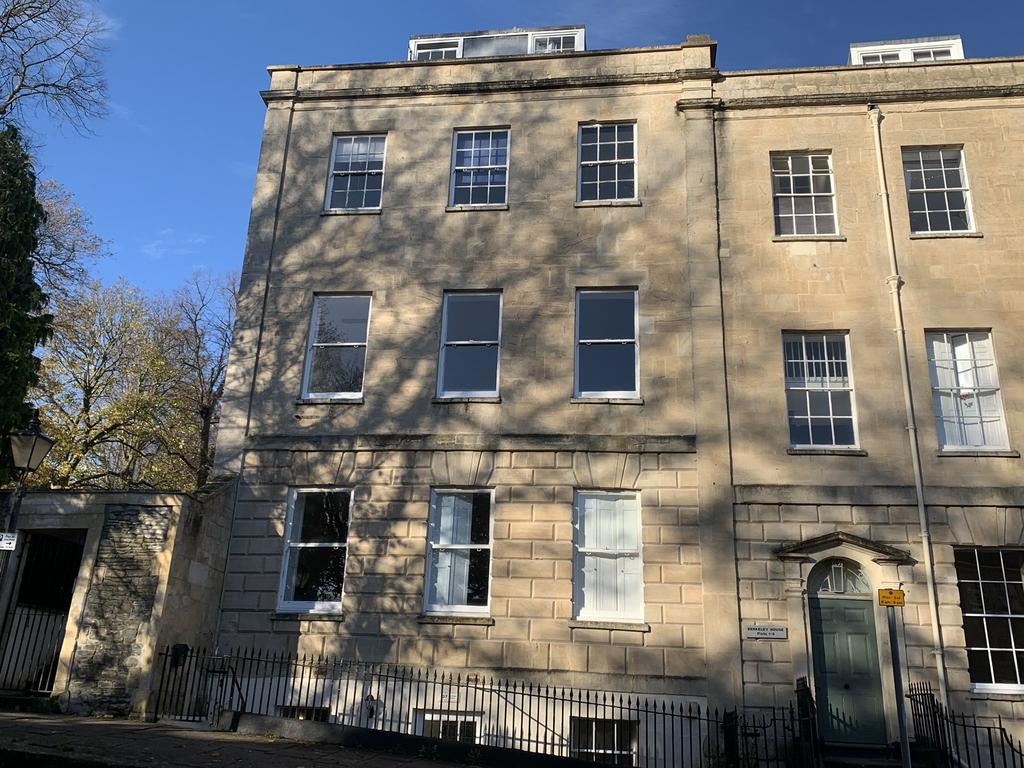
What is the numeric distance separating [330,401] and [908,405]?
1034cm

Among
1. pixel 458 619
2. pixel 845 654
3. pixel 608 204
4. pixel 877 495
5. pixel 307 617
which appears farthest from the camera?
pixel 608 204

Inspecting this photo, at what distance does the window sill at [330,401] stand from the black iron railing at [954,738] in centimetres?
1049

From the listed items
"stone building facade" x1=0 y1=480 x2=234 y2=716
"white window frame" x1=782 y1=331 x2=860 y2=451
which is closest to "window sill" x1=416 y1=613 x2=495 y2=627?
Result: "stone building facade" x1=0 y1=480 x2=234 y2=716

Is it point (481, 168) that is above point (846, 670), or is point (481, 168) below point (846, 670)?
above

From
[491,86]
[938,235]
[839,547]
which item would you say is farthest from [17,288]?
[938,235]

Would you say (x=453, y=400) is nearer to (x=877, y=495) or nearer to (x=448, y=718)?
(x=448, y=718)

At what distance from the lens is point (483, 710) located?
1357 centimetres

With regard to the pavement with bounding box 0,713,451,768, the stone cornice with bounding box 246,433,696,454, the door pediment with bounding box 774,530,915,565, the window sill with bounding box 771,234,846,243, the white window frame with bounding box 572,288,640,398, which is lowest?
the pavement with bounding box 0,713,451,768

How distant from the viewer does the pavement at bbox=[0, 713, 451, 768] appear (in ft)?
31.3

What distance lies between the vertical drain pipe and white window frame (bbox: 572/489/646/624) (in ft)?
14.8

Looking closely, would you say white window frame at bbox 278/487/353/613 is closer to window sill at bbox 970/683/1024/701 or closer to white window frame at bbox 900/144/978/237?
window sill at bbox 970/683/1024/701

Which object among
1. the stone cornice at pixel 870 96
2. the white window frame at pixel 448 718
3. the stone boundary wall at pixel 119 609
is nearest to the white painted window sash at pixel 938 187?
the stone cornice at pixel 870 96

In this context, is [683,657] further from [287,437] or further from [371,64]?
[371,64]

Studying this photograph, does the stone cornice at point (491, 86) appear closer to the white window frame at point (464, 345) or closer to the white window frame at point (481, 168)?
the white window frame at point (481, 168)
